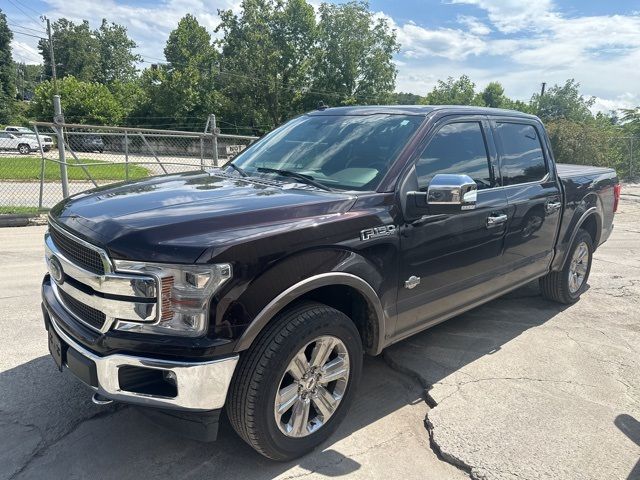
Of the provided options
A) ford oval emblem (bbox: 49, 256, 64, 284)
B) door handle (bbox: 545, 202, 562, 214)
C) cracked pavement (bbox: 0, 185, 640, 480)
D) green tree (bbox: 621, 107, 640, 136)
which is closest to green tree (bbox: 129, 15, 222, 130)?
green tree (bbox: 621, 107, 640, 136)

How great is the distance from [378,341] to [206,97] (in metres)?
51.0

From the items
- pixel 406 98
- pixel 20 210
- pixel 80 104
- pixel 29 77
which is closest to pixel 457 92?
pixel 406 98

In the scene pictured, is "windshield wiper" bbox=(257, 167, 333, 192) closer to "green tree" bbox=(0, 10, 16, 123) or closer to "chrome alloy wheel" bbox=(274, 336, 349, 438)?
"chrome alloy wheel" bbox=(274, 336, 349, 438)

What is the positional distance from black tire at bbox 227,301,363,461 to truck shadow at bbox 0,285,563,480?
0.18m

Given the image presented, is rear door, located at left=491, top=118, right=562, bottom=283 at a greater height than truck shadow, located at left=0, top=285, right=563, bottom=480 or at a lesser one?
greater

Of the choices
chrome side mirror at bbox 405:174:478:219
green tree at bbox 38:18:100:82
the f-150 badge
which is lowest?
the f-150 badge

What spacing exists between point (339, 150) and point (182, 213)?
1426 millimetres

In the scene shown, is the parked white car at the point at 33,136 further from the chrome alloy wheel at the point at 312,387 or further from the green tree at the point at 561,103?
the green tree at the point at 561,103

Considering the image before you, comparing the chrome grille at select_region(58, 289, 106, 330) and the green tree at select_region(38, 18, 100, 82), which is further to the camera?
the green tree at select_region(38, 18, 100, 82)

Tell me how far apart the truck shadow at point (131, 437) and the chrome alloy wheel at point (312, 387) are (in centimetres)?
21

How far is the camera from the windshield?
3.30m

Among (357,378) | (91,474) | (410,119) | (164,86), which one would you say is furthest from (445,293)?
(164,86)

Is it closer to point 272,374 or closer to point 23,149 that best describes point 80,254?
point 272,374

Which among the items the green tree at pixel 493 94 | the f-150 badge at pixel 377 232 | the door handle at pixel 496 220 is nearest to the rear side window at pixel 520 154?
the door handle at pixel 496 220
